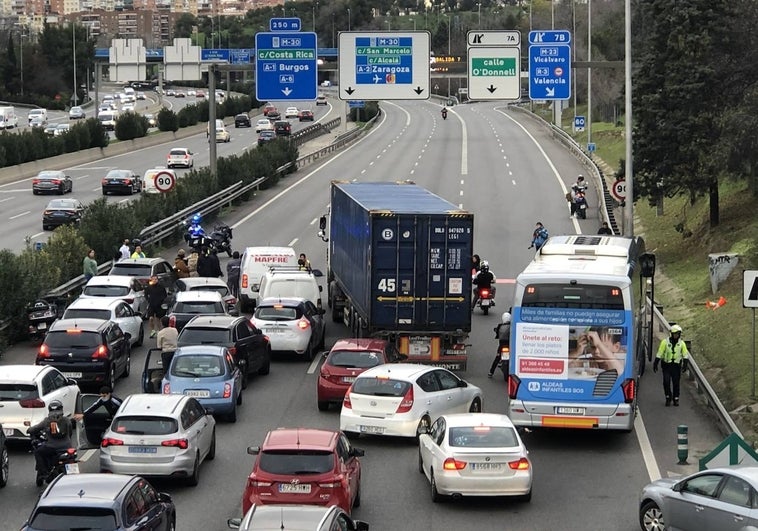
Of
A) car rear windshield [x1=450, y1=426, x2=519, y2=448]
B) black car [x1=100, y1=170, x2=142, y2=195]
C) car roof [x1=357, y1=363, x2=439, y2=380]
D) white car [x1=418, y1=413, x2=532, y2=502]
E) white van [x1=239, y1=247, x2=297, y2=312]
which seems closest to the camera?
white car [x1=418, y1=413, x2=532, y2=502]

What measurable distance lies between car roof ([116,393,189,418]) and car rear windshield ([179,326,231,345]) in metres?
6.94

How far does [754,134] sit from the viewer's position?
39.1 meters

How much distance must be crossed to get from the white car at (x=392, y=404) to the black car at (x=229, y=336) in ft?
16.0

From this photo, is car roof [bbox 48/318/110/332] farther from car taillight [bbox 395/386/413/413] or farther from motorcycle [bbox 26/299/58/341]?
car taillight [bbox 395/386/413/413]

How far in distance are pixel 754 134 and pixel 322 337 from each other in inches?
615

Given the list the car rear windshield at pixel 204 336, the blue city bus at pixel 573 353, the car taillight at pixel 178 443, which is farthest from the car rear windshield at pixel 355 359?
the car taillight at pixel 178 443

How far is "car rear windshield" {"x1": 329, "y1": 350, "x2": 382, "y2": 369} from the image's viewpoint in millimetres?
24812

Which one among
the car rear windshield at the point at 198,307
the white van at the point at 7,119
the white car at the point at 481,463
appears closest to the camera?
the white car at the point at 481,463

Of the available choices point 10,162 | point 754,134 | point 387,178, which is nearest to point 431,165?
point 387,178

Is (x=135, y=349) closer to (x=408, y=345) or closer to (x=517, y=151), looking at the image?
(x=408, y=345)

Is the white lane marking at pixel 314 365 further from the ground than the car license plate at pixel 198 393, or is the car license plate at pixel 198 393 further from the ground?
the car license plate at pixel 198 393

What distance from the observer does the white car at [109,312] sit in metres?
29.4

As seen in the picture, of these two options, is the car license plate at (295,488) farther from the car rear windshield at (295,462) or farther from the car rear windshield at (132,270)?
the car rear windshield at (132,270)

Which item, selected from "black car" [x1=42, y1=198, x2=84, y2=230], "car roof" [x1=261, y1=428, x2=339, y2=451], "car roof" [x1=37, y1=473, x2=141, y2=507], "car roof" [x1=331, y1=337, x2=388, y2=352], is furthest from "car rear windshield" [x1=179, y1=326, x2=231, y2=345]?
"black car" [x1=42, y1=198, x2=84, y2=230]
